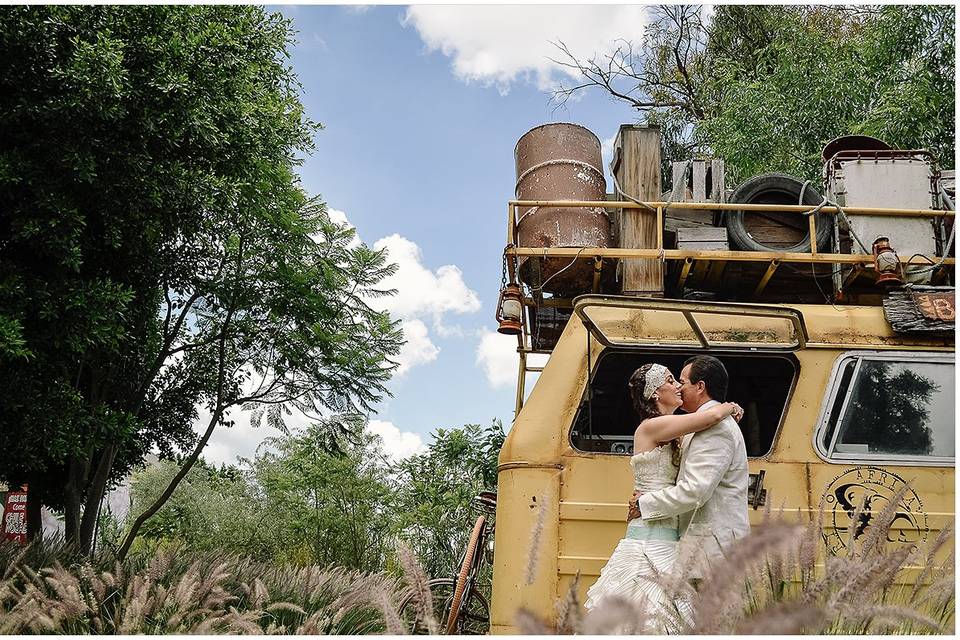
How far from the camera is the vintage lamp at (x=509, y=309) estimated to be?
548 centimetres

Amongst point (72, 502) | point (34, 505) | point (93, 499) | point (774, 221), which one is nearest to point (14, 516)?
point (34, 505)

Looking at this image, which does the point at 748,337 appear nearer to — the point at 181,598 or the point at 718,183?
the point at 718,183

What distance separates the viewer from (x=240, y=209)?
1104 centimetres

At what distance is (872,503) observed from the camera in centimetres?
459

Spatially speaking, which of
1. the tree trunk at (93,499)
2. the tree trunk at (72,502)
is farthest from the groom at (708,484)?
the tree trunk at (72,502)

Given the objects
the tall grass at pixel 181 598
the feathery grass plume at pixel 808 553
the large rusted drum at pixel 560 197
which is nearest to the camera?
the feathery grass plume at pixel 808 553

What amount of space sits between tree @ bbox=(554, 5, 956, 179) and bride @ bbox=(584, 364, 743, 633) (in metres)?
8.44

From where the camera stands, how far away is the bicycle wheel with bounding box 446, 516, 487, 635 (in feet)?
19.2

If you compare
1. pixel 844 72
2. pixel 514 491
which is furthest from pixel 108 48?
pixel 844 72

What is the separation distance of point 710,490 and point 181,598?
229 cm

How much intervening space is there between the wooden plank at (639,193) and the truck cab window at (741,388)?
0.62 meters

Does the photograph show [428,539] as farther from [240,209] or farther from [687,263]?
[687,263]

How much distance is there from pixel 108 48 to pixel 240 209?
3.65 m

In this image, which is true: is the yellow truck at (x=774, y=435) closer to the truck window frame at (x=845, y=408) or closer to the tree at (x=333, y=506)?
the truck window frame at (x=845, y=408)
